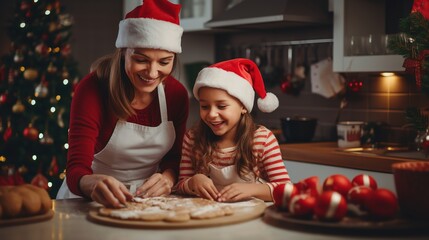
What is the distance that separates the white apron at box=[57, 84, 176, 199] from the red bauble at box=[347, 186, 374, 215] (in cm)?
84

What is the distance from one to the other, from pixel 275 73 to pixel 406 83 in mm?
879

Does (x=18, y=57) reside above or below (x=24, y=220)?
above

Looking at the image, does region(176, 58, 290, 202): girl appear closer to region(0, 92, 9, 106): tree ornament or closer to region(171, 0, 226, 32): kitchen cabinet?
region(171, 0, 226, 32): kitchen cabinet

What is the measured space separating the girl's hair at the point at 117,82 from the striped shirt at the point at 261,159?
0.73ft

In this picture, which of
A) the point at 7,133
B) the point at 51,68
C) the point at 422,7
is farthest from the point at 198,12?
the point at 422,7

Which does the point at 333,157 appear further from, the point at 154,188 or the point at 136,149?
the point at 154,188

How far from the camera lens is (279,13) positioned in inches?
133

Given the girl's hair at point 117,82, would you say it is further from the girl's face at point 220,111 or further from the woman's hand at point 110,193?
the woman's hand at point 110,193

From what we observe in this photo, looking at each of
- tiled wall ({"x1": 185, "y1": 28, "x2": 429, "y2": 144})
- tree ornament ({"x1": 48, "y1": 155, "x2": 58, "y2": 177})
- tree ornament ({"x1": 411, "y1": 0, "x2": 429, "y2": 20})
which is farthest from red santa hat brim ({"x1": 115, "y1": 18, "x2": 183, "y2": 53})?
tree ornament ({"x1": 48, "y1": 155, "x2": 58, "y2": 177})

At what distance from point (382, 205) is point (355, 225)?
0.09 metres

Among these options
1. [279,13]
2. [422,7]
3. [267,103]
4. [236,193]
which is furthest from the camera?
[279,13]

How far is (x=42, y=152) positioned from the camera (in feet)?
14.0

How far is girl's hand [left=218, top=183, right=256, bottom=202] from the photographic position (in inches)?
63.1

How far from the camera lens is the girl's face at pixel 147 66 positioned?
73.7 inches
